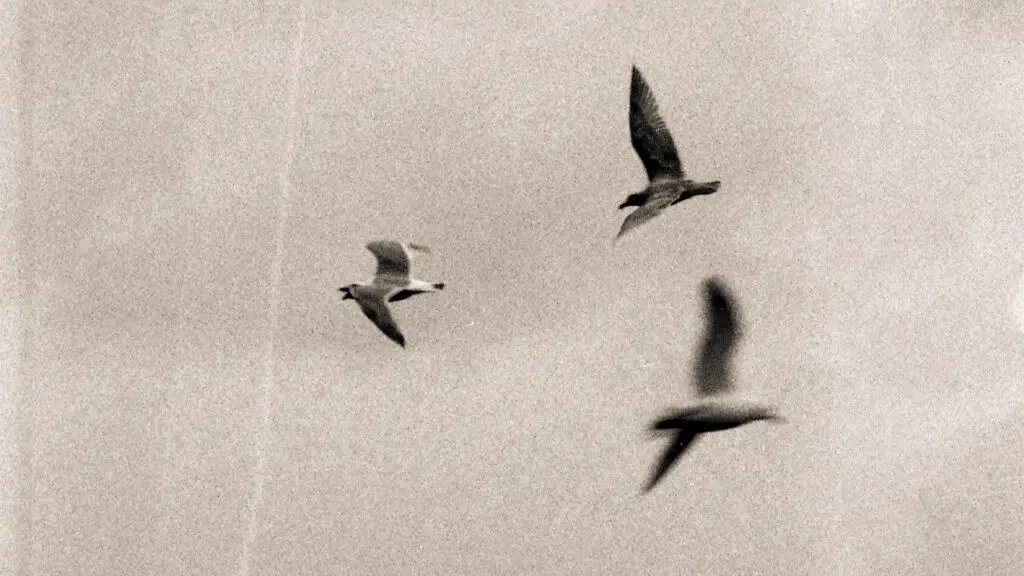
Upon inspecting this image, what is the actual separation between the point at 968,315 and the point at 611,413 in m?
0.41

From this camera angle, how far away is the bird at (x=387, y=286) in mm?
1453

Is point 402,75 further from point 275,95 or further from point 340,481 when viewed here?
point 340,481

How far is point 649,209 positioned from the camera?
1.46 metres

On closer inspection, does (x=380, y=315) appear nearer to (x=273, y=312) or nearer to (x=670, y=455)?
(x=273, y=312)

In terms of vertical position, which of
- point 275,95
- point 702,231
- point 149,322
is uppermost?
point 275,95

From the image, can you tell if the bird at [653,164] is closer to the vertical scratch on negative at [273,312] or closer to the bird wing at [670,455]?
the bird wing at [670,455]

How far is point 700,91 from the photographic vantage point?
146cm

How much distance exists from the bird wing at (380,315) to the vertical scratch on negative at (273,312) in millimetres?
97

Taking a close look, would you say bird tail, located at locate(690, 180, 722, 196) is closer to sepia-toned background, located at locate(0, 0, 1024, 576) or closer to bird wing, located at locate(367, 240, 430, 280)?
sepia-toned background, located at locate(0, 0, 1024, 576)

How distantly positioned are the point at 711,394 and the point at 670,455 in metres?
0.08

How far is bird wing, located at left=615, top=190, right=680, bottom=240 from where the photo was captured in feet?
4.77

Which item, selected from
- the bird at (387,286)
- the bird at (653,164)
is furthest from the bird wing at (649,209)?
the bird at (387,286)

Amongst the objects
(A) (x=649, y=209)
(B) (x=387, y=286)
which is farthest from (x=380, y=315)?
(A) (x=649, y=209)

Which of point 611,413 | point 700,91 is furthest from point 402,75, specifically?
point 611,413
